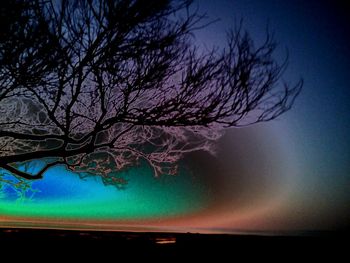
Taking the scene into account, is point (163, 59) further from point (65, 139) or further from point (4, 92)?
point (4, 92)

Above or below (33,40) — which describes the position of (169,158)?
below

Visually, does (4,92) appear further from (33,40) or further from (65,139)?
(33,40)

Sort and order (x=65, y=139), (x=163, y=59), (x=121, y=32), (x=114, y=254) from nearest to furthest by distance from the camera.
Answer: (x=114, y=254) < (x=121, y=32) < (x=163, y=59) < (x=65, y=139)

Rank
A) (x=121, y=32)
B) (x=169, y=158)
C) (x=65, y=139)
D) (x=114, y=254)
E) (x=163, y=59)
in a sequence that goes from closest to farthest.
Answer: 1. (x=114, y=254)
2. (x=121, y=32)
3. (x=163, y=59)
4. (x=65, y=139)
5. (x=169, y=158)

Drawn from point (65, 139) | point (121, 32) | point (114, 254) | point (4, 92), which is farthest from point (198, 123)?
point (4, 92)

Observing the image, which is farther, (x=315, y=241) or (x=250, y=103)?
(x=250, y=103)

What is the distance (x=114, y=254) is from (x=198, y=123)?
3.22 meters

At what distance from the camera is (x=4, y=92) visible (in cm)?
564

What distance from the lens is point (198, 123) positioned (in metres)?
6.01

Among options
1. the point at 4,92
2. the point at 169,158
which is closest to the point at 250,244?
the point at 169,158

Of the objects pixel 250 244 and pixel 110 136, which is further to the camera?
pixel 110 136

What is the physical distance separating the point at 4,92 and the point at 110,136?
8.81 ft

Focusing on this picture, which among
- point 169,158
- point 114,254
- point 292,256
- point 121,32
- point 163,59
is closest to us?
point 114,254

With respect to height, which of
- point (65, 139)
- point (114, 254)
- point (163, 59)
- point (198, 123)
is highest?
point (163, 59)
